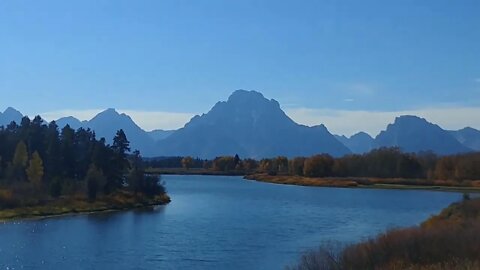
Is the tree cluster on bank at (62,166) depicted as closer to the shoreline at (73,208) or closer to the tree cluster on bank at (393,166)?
the shoreline at (73,208)

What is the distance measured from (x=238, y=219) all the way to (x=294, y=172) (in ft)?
348

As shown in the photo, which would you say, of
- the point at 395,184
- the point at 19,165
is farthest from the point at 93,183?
the point at 395,184

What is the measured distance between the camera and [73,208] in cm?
6406

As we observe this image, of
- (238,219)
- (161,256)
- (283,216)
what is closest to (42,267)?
(161,256)

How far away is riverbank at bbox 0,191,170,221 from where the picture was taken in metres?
59.0

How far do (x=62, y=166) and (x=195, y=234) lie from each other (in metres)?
37.7

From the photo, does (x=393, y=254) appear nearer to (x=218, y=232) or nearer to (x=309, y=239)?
(x=309, y=239)

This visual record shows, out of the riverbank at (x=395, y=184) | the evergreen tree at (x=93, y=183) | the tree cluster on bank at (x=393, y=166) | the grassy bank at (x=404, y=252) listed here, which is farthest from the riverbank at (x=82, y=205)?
the tree cluster on bank at (x=393, y=166)

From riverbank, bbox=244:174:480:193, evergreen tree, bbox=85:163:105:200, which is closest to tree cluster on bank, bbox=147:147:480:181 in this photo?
riverbank, bbox=244:174:480:193

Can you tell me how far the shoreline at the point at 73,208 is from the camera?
192 ft

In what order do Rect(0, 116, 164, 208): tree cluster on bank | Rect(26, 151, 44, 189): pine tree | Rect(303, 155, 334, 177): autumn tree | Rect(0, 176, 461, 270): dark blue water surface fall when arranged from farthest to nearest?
Rect(303, 155, 334, 177): autumn tree, Rect(26, 151, 44, 189): pine tree, Rect(0, 116, 164, 208): tree cluster on bank, Rect(0, 176, 461, 270): dark blue water surface

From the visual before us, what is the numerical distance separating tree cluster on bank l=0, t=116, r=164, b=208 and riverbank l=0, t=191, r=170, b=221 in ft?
4.25

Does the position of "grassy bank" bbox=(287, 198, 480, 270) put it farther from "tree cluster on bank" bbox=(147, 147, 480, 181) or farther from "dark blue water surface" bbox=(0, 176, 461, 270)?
"tree cluster on bank" bbox=(147, 147, 480, 181)

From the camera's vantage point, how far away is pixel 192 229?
4816 centimetres
